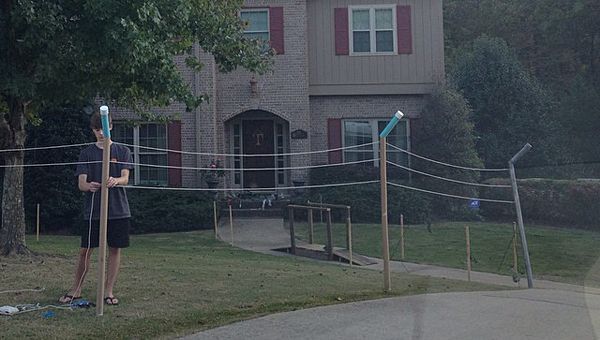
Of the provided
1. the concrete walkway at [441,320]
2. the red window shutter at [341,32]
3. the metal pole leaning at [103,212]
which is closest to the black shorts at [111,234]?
the metal pole leaning at [103,212]

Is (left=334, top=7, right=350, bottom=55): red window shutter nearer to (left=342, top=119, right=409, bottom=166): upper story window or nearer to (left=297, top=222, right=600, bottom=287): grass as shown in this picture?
(left=342, top=119, right=409, bottom=166): upper story window

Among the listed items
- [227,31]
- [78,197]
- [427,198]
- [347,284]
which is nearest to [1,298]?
[347,284]

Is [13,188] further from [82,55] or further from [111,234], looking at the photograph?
[111,234]

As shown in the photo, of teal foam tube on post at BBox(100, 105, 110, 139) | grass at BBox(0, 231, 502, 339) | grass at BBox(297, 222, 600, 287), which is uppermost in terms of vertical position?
teal foam tube on post at BBox(100, 105, 110, 139)

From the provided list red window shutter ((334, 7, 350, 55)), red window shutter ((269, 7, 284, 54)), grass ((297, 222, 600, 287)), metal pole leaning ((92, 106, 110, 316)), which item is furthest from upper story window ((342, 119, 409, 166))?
metal pole leaning ((92, 106, 110, 316))

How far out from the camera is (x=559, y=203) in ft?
73.2

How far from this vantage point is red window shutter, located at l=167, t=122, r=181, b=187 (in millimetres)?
22578

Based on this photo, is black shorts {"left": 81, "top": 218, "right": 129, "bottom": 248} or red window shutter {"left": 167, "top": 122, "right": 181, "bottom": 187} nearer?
black shorts {"left": 81, "top": 218, "right": 129, "bottom": 248}

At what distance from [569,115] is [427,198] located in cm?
1118

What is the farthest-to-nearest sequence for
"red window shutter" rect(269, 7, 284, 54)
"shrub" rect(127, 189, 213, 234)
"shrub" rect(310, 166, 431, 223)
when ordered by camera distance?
"red window shutter" rect(269, 7, 284, 54), "shrub" rect(310, 166, 431, 223), "shrub" rect(127, 189, 213, 234)

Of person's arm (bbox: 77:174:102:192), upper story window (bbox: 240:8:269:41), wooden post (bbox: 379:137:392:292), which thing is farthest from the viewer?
upper story window (bbox: 240:8:269:41)

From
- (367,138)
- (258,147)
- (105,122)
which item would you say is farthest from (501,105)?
(105,122)

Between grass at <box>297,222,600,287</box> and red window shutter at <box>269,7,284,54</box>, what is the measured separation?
18.1 feet

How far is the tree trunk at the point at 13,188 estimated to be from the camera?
11203mm
